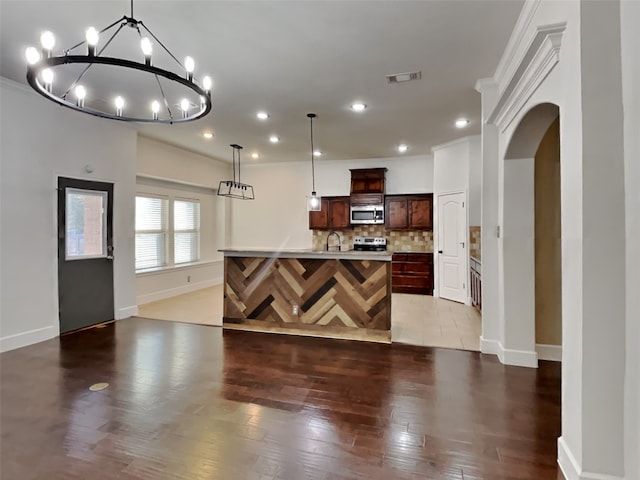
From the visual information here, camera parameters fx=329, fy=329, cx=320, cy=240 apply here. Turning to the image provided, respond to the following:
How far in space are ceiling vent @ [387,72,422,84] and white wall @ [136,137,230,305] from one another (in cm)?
466

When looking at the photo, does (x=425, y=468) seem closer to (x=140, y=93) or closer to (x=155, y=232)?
(x=140, y=93)

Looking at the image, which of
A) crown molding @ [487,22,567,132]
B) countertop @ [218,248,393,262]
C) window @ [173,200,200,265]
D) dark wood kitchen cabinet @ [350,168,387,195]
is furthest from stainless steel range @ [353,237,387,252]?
crown molding @ [487,22,567,132]

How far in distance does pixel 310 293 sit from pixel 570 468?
315 centimetres

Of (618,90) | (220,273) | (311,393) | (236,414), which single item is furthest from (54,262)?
(618,90)

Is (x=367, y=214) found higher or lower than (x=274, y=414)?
higher

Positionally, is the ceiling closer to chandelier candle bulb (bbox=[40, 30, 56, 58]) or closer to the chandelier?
the chandelier

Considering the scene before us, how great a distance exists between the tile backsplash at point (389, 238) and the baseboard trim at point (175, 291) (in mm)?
2745

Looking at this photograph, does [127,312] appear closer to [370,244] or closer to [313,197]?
[313,197]

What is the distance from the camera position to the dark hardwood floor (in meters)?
1.96

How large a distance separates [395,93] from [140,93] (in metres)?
3.12

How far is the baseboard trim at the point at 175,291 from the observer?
635cm

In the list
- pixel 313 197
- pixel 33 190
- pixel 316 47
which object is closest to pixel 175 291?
pixel 33 190

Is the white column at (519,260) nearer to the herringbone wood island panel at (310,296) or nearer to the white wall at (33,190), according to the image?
the herringbone wood island panel at (310,296)

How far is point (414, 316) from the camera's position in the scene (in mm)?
5391
